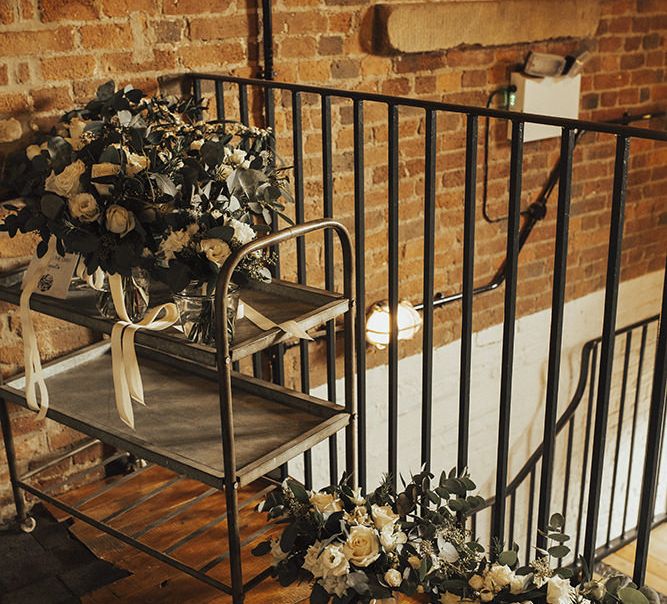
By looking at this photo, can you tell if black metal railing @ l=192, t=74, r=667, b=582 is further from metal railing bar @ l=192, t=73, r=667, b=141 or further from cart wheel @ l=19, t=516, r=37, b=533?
cart wheel @ l=19, t=516, r=37, b=533

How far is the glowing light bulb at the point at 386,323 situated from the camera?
310 cm

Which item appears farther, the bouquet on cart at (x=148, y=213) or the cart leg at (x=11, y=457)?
the cart leg at (x=11, y=457)

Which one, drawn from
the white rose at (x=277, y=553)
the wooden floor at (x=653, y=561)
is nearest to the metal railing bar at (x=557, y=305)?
the white rose at (x=277, y=553)

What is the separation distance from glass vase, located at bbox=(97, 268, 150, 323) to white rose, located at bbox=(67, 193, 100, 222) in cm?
18

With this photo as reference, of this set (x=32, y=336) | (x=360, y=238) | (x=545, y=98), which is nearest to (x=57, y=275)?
(x=32, y=336)

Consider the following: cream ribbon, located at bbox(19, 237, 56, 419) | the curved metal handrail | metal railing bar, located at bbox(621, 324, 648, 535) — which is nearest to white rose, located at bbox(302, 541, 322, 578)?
cream ribbon, located at bbox(19, 237, 56, 419)

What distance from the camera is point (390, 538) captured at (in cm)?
171

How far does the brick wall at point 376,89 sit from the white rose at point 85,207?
1.79 feet

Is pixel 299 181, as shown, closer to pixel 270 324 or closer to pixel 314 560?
pixel 270 324

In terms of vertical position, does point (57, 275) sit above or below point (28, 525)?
above

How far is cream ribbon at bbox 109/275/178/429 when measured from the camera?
1.73 metres

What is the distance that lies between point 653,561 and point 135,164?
11.7ft

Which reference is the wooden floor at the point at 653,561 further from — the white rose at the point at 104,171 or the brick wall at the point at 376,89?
the white rose at the point at 104,171

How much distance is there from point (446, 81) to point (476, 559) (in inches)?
78.8
